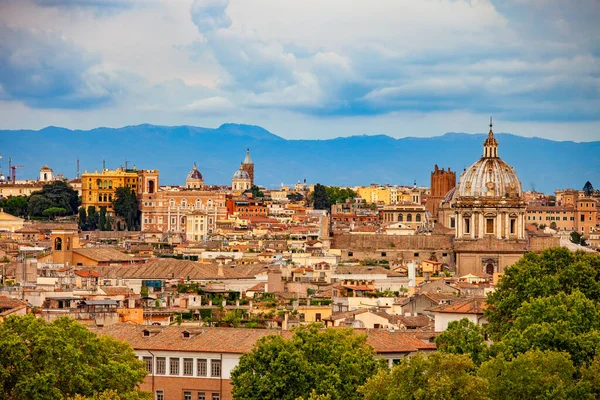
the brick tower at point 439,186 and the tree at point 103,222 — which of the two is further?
the brick tower at point 439,186

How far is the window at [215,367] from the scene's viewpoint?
136ft

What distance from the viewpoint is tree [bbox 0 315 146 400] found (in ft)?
119

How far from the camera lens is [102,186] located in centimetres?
16862

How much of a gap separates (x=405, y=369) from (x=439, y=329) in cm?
1376

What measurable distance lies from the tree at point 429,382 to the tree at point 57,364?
17.1 feet

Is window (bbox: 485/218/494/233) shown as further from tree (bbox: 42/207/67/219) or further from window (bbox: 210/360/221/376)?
window (bbox: 210/360/221/376)

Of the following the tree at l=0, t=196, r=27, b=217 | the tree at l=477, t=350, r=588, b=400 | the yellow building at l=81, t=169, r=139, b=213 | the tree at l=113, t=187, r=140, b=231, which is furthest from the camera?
the yellow building at l=81, t=169, r=139, b=213

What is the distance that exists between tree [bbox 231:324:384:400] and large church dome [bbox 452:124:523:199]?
7506cm

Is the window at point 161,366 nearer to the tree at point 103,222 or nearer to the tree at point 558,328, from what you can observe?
the tree at point 558,328

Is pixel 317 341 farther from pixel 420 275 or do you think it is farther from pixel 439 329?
pixel 420 275

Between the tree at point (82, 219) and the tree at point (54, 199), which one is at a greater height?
the tree at point (54, 199)

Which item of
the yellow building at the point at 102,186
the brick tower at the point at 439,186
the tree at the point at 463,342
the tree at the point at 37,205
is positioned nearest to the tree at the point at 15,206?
the tree at the point at 37,205

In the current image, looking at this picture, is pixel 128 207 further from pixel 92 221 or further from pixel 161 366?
pixel 161 366

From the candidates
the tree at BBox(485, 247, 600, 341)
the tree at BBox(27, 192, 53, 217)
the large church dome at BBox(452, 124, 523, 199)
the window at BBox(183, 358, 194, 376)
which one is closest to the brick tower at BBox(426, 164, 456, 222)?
the tree at BBox(27, 192, 53, 217)
